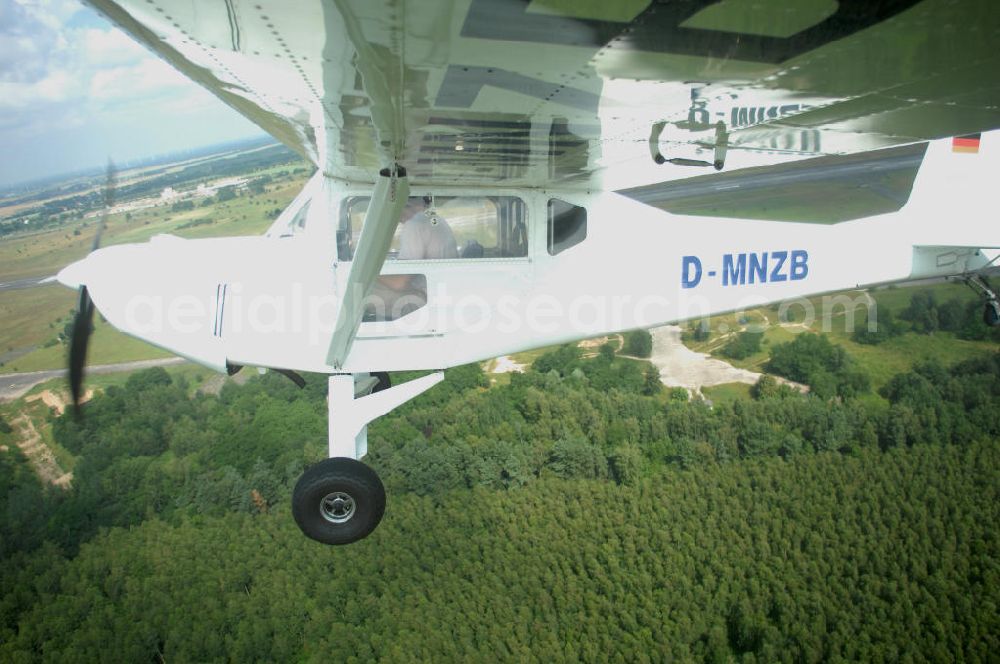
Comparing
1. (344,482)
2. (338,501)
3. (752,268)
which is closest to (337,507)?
(338,501)

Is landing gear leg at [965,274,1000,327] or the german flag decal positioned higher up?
the german flag decal

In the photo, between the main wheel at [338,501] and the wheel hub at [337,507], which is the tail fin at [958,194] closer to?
the main wheel at [338,501]

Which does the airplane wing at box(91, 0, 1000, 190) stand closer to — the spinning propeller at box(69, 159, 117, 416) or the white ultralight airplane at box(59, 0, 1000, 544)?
the white ultralight airplane at box(59, 0, 1000, 544)

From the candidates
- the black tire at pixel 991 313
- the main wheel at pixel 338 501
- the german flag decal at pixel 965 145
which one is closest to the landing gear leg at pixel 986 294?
the black tire at pixel 991 313

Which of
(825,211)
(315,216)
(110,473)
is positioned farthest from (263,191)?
(315,216)

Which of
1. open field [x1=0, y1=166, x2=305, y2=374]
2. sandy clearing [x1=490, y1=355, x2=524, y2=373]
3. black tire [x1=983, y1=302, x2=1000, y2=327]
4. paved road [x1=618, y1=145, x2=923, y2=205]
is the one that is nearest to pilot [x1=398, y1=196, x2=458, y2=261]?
black tire [x1=983, y1=302, x2=1000, y2=327]

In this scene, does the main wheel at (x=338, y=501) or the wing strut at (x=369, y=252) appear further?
the main wheel at (x=338, y=501)

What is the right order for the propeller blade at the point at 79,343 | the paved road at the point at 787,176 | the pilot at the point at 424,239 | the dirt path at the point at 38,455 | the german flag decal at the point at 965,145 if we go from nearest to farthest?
the propeller blade at the point at 79,343 → the pilot at the point at 424,239 → the german flag decal at the point at 965,145 → the paved road at the point at 787,176 → the dirt path at the point at 38,455
